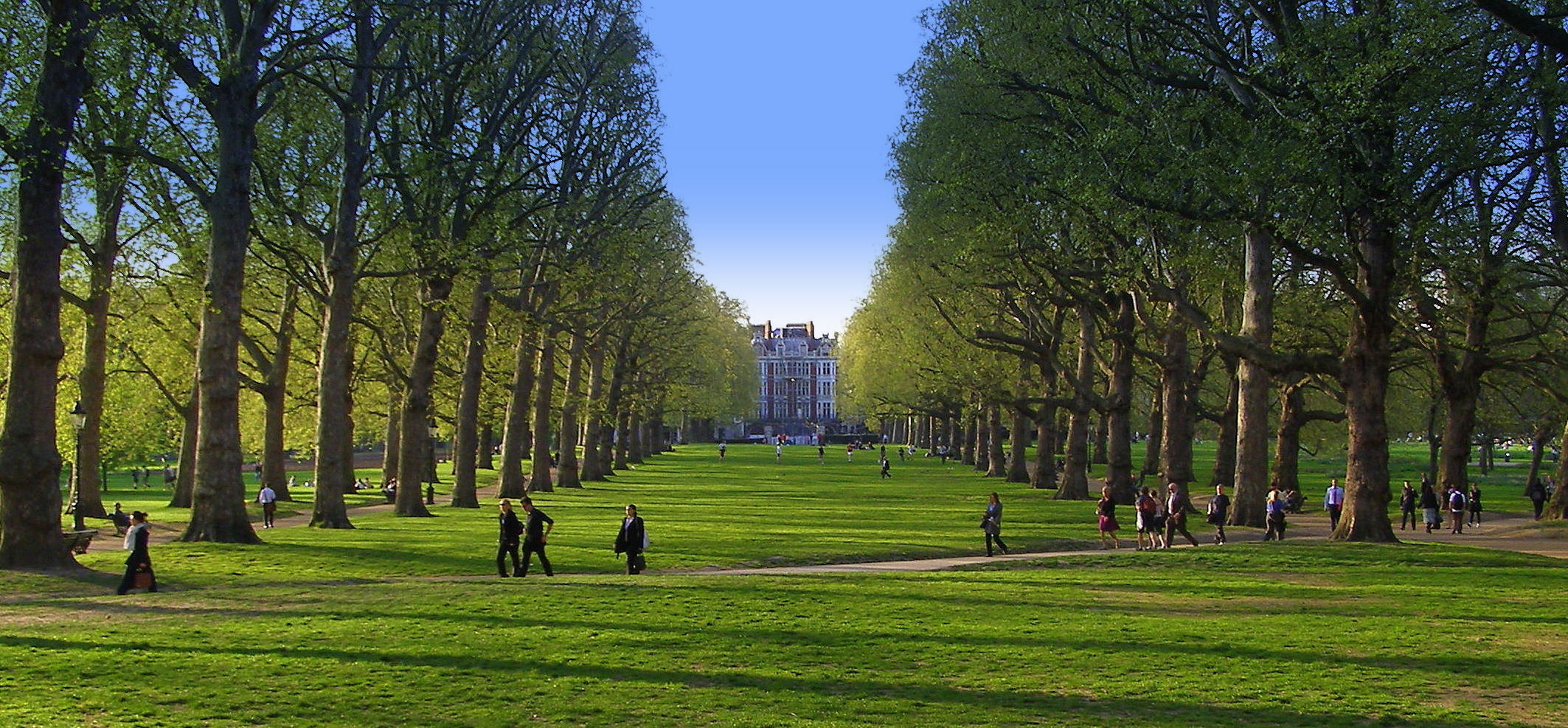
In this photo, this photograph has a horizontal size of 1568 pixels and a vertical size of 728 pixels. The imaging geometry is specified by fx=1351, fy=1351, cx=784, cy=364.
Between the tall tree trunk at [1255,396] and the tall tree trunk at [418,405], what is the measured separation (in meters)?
20.2

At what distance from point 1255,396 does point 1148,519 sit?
5.22 m

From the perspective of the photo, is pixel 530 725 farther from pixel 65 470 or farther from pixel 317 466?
pixel 65 470

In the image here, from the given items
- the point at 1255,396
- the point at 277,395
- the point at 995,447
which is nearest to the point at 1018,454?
the point at 995,447

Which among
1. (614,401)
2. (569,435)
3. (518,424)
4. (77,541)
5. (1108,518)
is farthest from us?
(614,401)

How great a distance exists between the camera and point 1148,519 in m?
28.8

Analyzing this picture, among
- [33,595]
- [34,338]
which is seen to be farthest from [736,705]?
[34,338]

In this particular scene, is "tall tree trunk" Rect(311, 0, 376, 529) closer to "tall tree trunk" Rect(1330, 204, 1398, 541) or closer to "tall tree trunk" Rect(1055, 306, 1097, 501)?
"tall tree trunk" Rect(1330, 204, 1398, 541)

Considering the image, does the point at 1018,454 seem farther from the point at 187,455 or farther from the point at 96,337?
the point at 96,337

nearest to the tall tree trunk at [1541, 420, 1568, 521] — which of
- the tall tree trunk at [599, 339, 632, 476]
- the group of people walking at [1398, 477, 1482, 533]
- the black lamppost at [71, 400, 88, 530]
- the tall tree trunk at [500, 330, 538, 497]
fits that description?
the group of people walking at [1398, 477, 1482, 533]

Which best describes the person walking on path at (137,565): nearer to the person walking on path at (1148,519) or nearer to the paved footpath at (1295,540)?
the paved footpath at (1295,540)

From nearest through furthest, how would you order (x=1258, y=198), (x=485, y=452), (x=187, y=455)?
(x=1258, y=198) < (x=187, y=455) < (x=485, y=452)

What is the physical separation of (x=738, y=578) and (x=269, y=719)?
10659mm

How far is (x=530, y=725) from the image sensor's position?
1024cm

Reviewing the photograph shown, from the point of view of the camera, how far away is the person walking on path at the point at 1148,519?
2881 cm
